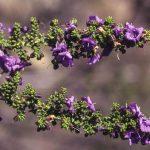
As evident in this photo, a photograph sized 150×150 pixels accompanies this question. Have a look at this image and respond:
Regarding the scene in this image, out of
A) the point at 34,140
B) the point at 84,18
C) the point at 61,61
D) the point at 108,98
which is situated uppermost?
the point at 84,18

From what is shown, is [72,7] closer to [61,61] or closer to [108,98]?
[108,98]

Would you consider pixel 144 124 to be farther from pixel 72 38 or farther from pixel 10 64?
pixel 10 64

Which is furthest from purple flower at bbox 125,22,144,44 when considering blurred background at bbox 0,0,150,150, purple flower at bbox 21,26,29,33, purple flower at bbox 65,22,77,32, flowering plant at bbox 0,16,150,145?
blurred background at bbox 0,0,150,150

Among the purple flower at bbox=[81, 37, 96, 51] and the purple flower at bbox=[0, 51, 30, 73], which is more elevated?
the purple flower at bbox=[81, 37, 96, 51]

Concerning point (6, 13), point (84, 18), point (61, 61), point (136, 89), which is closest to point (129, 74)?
point (136, 89)

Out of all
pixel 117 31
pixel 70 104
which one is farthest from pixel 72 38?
pixel 70 104

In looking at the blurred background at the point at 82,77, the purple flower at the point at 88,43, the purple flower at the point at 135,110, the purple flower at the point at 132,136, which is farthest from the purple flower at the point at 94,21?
the blurred background at the point at 82,77

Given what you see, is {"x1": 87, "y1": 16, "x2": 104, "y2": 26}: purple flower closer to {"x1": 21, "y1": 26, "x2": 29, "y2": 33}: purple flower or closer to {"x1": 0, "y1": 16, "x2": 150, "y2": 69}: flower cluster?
{"x1": 0, "y1": 16, "x2": 150, "y2": 69}: flower cluster
